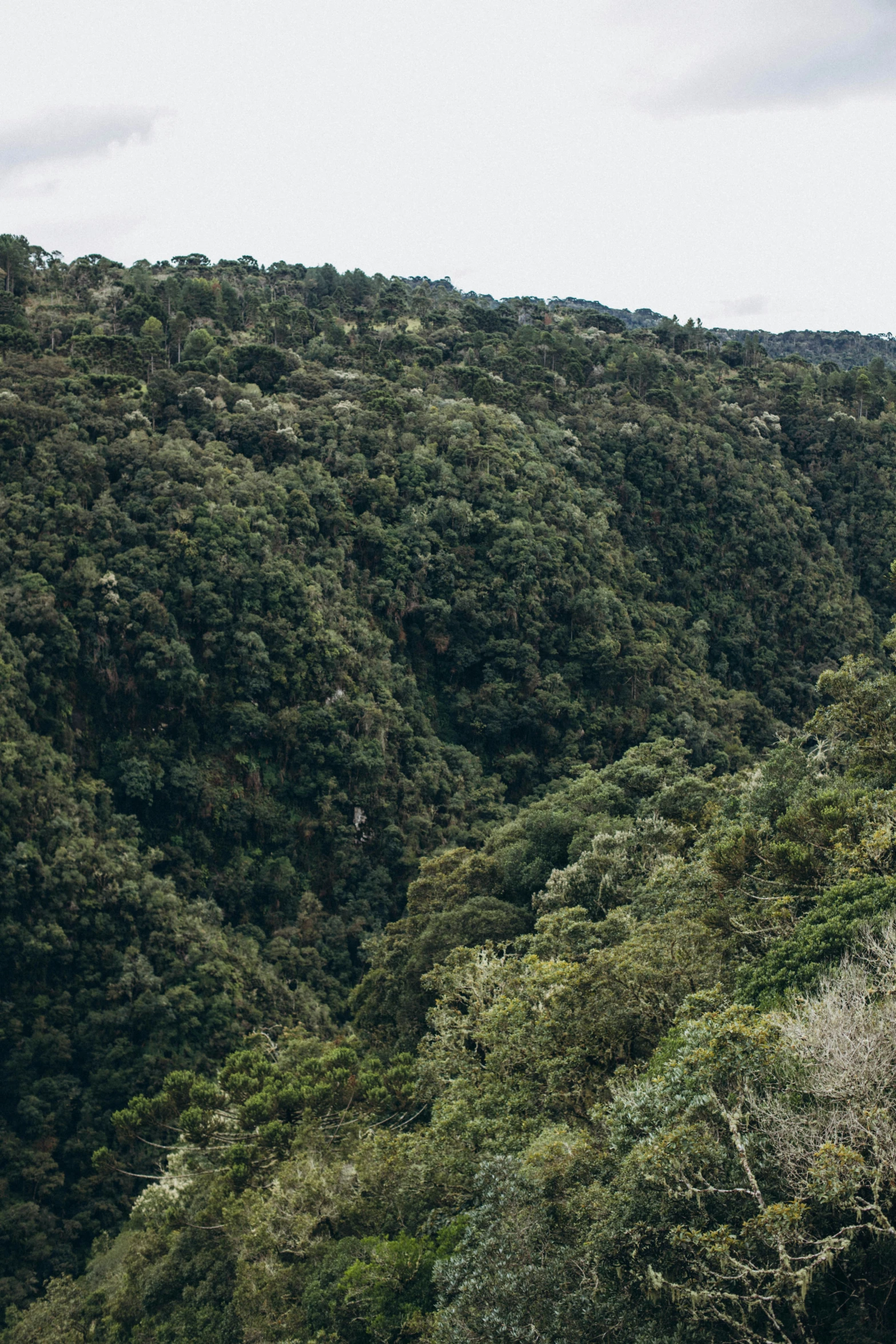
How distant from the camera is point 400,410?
6506 centimetres

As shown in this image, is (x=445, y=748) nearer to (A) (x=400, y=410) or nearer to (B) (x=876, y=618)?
(A) (x=400, y=410)

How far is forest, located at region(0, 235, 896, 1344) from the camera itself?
11.2 metres

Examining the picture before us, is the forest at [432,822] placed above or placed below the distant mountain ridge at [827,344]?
below

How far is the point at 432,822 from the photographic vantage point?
168 feet

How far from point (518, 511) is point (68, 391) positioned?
25335mm

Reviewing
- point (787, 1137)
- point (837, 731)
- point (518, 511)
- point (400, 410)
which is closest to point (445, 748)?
point (518, 511)

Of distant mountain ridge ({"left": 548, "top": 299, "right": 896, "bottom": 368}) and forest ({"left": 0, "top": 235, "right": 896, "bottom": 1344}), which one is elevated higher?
distant mountain ridge ({"left": 548, "top": 299, "right": 896, "bottom": 368})

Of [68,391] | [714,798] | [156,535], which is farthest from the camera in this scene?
[68,391]

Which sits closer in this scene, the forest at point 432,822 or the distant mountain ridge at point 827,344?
the forest at point 432,822

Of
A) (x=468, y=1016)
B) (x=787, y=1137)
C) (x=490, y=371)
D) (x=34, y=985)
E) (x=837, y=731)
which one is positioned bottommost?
(x=34, y=985)

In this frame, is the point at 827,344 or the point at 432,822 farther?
the point at 827,344

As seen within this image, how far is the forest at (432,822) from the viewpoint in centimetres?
1116

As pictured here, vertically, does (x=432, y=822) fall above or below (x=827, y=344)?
below

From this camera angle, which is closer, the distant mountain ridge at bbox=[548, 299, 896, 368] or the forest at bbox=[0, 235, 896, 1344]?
the forest at bbox=[0, 235, 896, 1344]
